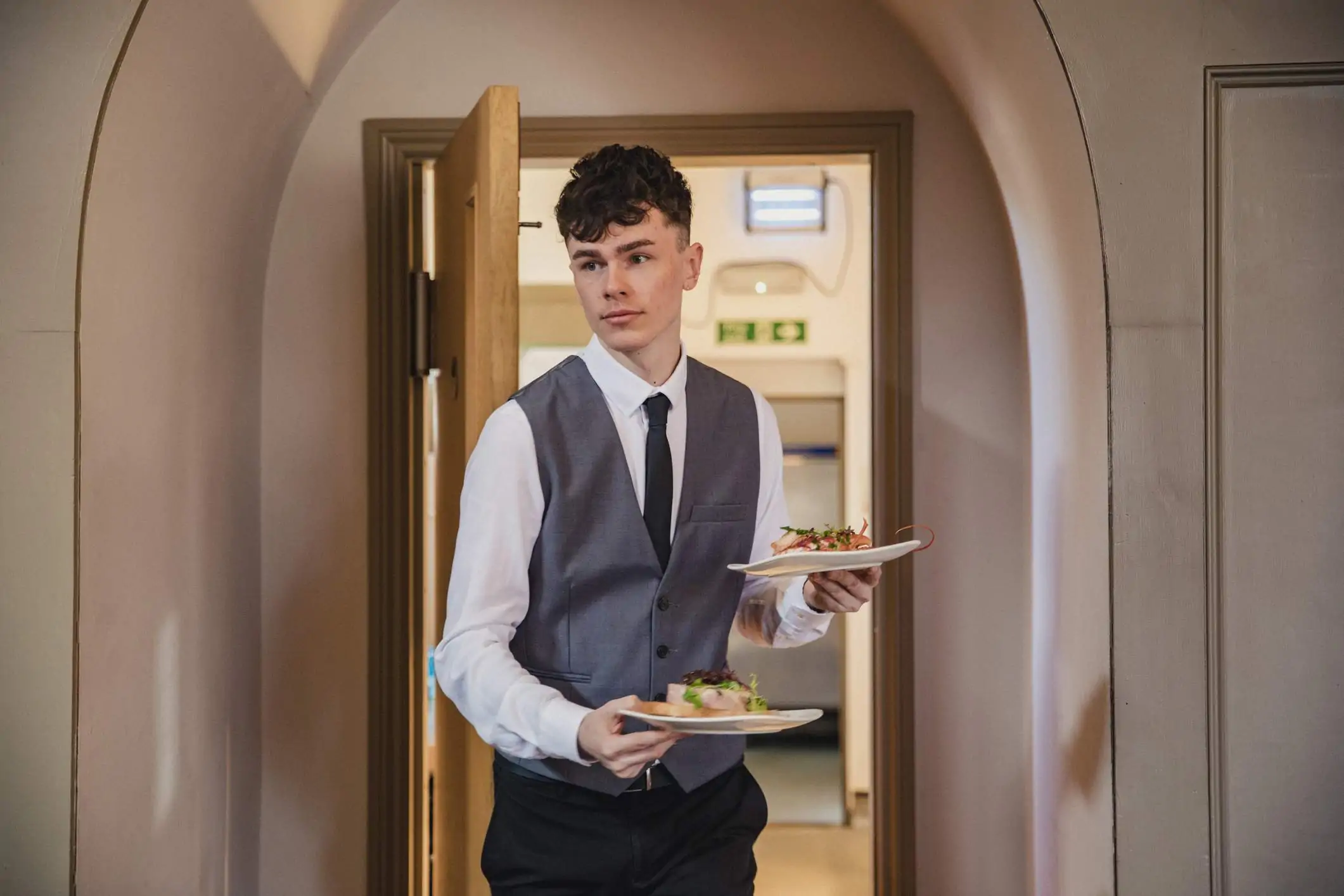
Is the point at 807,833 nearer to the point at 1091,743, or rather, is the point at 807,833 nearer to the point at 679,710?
the point at 1091,743

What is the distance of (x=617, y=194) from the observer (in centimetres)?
179

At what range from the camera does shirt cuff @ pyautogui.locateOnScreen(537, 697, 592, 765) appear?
157 centimetres

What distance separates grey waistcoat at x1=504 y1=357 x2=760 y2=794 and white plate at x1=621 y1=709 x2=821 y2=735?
23 centimetres

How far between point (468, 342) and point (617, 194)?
2.02 feet

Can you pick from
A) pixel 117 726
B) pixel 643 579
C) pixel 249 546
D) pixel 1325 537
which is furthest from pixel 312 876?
pixel 1325 537

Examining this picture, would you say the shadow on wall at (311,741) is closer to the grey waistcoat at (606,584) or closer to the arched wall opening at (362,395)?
the arched wall opening at (362,395)

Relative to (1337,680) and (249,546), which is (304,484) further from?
(1337,680)

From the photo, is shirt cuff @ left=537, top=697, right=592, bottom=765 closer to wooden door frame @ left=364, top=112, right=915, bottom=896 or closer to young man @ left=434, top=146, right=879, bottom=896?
young man @ left=434, top=146, right=879, bottom=896

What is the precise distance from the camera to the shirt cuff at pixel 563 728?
1.57 meters

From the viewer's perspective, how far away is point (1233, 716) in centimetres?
176

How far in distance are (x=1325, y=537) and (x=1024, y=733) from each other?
1026 mm

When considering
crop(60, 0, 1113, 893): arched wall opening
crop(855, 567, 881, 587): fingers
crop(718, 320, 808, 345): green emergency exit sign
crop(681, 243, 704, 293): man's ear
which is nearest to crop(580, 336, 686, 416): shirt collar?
crop(681, 243, 704, 293): man's ear

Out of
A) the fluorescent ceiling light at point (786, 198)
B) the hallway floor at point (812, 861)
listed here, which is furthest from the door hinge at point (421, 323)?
the fluorescent ceiling light at point (786, 198)

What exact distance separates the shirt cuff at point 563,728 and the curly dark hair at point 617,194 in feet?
2.34
